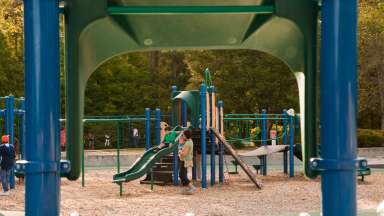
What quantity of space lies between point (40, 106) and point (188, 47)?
1.29 m

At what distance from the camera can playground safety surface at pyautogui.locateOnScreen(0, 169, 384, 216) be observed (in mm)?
10406

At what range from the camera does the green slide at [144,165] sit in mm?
12977

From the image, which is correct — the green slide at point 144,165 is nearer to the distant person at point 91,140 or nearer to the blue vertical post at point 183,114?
the blue vertical post at point 183,114

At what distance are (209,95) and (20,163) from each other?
12820 mm

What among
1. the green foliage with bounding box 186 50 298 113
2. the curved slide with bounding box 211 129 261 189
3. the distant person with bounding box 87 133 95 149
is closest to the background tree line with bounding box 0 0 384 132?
the green foliage with bounding box 186 50 298 113

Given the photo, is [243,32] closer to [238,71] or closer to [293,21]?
[293,21]

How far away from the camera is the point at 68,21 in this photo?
2963mm

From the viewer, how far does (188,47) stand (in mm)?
3703

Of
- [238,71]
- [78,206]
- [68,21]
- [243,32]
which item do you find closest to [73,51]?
[68,21]

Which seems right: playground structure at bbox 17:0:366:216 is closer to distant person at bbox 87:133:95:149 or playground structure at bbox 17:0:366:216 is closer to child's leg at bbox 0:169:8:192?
child's leg at bbox 0:169:8:192

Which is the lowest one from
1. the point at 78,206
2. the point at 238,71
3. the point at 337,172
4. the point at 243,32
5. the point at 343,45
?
the point at 78,206

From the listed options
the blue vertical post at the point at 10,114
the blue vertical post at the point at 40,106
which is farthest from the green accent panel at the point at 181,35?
the blue vertical post at the point at 10,114

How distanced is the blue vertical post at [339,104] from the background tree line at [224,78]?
23.9m

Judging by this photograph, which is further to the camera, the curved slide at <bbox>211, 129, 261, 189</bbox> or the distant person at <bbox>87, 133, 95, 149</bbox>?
the distant person at <bbox>87, 133, 95, 149</bbox>
